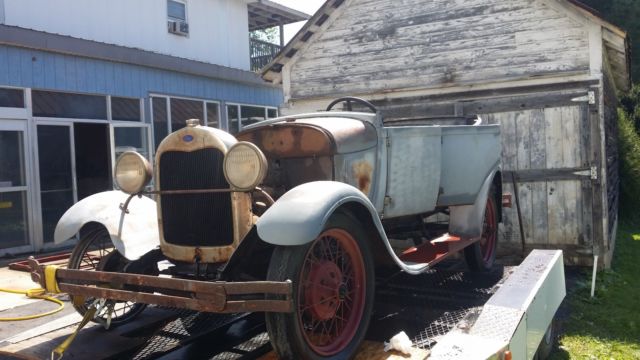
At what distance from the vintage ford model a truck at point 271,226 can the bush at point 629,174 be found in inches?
391

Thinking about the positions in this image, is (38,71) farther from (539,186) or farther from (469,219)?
(539,186)

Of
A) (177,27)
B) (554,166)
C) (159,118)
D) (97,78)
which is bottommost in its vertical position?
(554,166)

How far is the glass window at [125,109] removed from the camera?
1073 centimetres

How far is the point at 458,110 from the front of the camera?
8.09m

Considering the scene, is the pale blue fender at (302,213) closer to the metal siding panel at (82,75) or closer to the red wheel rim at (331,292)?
the red wheel rim at (331,292)

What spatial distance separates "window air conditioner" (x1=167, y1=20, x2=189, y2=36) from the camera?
12.5m

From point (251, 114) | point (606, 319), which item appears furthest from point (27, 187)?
point (606, 319)

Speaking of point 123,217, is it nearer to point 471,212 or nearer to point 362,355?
point 362,355

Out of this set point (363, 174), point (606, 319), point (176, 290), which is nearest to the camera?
point (176, 290)

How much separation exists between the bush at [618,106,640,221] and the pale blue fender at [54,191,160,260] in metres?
11.8

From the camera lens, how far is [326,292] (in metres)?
3.15

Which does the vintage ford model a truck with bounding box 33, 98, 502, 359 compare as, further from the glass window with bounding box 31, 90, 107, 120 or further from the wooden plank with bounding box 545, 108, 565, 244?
the glass window with bounding box 31, 90, 107, 120

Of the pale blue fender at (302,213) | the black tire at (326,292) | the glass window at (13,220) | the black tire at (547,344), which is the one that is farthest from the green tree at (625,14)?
the pale blue fender at (302,213)

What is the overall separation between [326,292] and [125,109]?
29.3 feet
